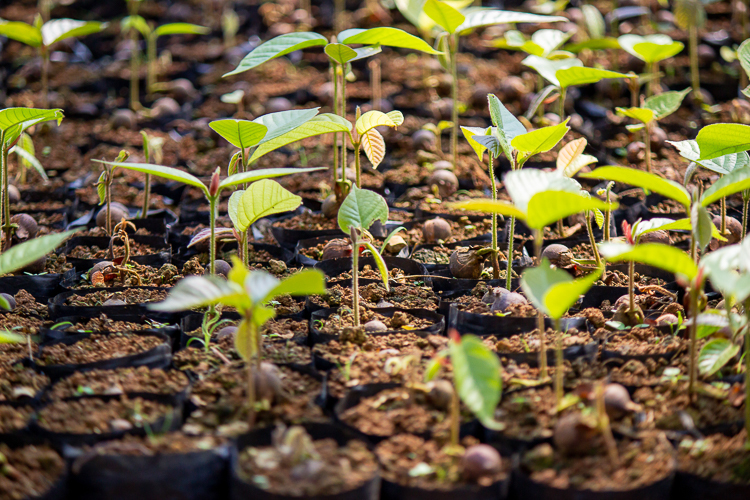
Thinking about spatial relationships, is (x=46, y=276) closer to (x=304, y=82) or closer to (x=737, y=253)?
(x=737, y=253)

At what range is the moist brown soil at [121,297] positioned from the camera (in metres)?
1.63

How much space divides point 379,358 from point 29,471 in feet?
2.03

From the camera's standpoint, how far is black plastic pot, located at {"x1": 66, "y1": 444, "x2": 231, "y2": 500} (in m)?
0.93

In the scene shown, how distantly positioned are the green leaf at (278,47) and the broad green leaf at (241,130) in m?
0.22

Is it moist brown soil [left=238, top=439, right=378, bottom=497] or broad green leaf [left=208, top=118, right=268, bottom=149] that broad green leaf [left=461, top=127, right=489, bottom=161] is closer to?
broad green leaf [left=208, top=118, right=268, bottom=149]

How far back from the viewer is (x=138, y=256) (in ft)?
6.30

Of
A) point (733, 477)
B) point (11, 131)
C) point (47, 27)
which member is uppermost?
point (47, 27)

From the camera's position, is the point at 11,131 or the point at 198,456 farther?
the point at 11,131

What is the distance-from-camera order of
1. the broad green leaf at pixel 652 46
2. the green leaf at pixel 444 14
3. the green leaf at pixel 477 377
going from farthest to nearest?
the broad green leaf at pixel 652 46, the green leaf at pixel 444 14, the green leaf at pixel 477 377

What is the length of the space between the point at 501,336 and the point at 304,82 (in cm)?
326

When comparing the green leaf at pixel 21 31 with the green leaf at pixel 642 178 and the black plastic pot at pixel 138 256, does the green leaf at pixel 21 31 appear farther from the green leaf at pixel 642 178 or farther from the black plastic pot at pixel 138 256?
the green leaf at pixel 642 178

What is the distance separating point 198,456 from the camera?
37.3 inches

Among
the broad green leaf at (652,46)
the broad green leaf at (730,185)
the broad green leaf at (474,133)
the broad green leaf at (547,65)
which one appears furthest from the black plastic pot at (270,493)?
the broad green leaf at (652,46)

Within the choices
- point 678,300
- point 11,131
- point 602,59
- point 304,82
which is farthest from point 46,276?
point 602,59
